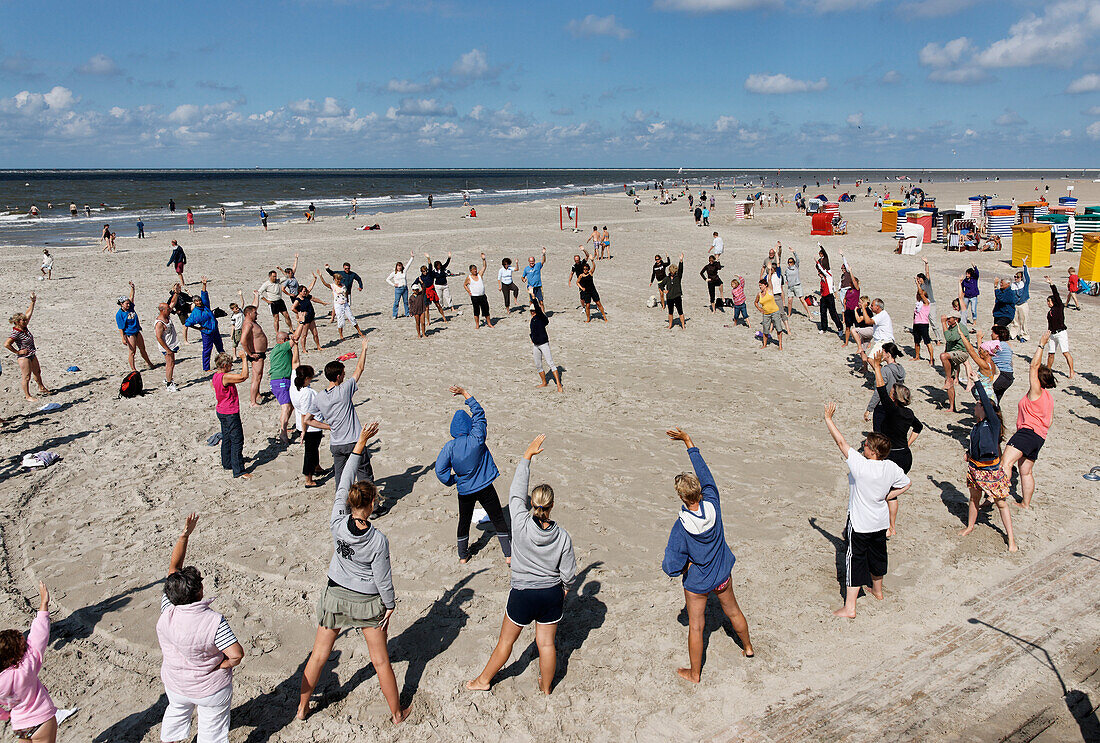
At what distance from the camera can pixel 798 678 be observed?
15.9 feet

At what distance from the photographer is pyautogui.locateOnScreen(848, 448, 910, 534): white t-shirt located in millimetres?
5211

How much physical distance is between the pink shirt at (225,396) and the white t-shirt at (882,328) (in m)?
9.61

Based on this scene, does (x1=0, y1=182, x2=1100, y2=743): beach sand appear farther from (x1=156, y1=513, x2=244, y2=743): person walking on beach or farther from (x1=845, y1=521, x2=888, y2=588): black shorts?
(x1=156, y1=513, x2=244, y2=743): person walking on beach

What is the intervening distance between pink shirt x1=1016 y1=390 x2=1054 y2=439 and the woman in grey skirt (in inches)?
258

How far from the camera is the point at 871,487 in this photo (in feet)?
17.1

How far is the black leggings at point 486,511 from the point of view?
605cm

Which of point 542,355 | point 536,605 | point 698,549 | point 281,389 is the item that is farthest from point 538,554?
point 542,355

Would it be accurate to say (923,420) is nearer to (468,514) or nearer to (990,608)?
(990,608)

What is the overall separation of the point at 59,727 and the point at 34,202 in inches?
3055

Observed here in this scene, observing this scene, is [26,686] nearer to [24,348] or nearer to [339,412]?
[339,412]

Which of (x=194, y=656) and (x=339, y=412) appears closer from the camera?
(x=194, y=656)

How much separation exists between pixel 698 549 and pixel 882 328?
25.5 feet

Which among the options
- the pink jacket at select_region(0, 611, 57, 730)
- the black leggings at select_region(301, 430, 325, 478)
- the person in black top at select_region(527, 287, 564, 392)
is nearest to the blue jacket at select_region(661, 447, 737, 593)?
the pink jacket at select_region(0, 611, 57, 730)

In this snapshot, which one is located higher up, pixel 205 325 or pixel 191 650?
pixel 205 325
